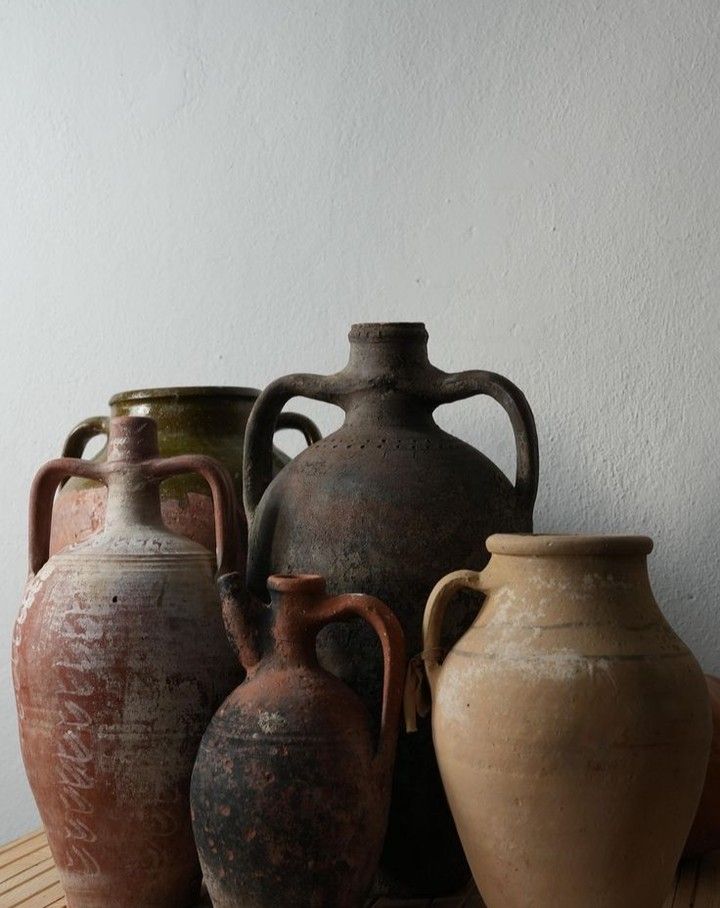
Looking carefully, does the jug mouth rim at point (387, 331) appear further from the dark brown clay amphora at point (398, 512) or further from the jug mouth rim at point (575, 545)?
the jug mouth rim at point (575, 545)

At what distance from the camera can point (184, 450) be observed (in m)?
1.66

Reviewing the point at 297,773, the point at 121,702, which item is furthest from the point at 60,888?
the point at 297,773

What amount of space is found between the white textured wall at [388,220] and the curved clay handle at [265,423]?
1.35 ft

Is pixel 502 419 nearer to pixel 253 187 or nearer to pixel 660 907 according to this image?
pixel 253 187

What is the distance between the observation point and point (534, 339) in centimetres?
183

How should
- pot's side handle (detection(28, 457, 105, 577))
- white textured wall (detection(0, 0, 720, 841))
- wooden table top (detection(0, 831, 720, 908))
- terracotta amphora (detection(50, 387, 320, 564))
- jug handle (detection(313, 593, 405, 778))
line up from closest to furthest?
jug handle (detection(313, 593, 405, 778)) < wooden table top (detection(0, 831, 720, 908)) < pot's side handle (detection(28, 457, 105, 577)) < terracotta amphora (detection(50, 387, 320, 564)) < white textured wall (detection(0, 0, 720, 841))

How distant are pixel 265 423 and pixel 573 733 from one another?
622 mm

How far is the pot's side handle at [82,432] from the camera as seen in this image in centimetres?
177

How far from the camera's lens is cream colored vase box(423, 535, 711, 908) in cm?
115

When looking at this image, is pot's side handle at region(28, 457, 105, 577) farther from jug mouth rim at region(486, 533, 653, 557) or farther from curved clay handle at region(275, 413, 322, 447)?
jug mouth rim at region(486, 533, 653, 557)

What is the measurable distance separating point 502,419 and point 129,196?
826mm

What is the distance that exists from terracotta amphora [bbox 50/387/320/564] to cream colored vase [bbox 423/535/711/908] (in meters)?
0.51

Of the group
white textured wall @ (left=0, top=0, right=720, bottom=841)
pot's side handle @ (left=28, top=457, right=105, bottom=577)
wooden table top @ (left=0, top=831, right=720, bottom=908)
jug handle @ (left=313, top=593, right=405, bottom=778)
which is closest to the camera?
jug handle @ (left=313, top=593, right=405, bottom=778)

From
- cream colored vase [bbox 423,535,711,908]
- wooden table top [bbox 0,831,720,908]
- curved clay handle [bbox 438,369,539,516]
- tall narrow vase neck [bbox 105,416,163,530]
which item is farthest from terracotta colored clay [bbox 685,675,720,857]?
tall narrow vase neck [bbox 105,416,163,530]
